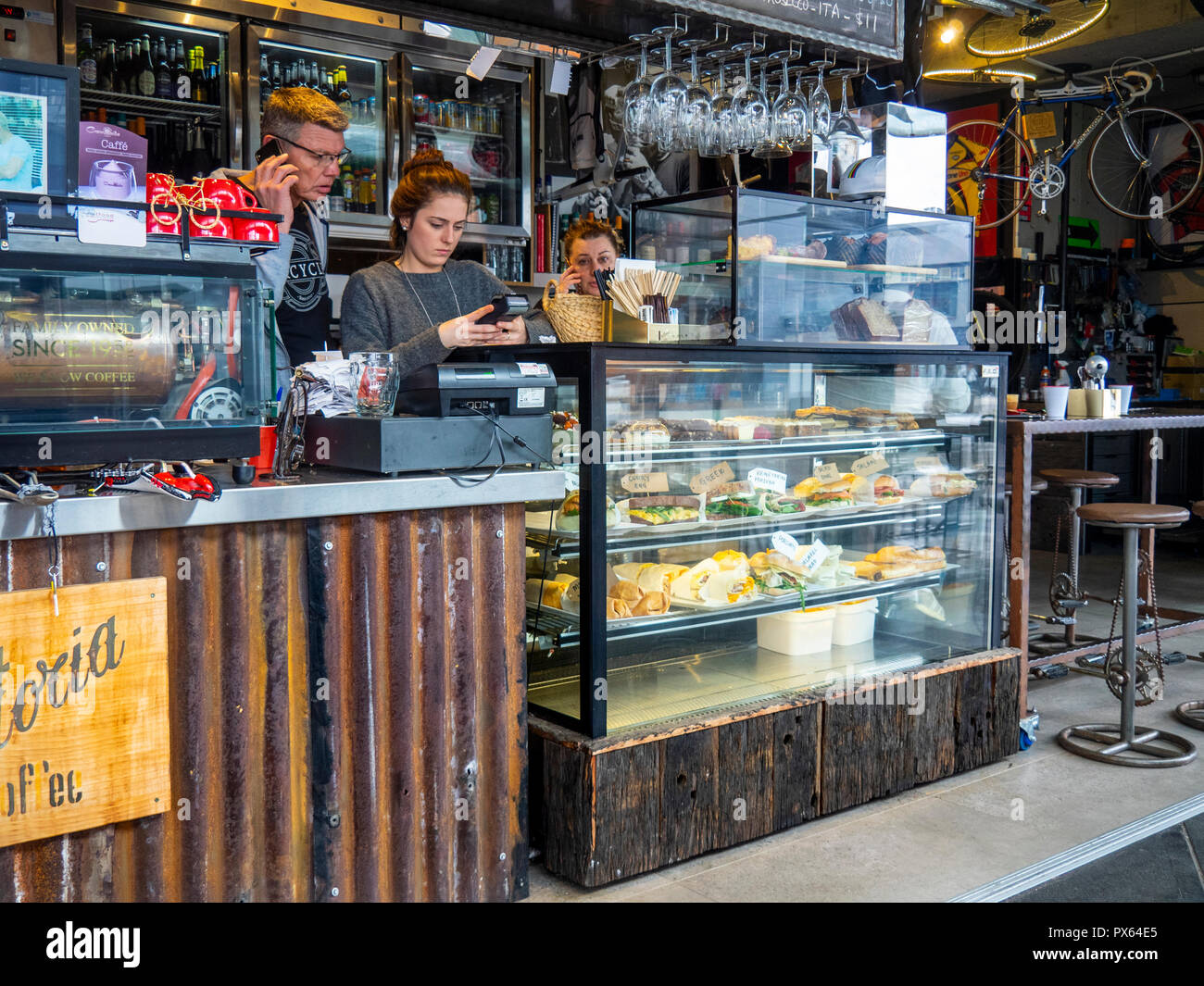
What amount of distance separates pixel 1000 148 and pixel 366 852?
843 centimetres

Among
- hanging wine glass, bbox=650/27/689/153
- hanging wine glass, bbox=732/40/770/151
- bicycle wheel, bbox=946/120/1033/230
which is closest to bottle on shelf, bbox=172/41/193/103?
hanging wine glass, bbox=650/27/689/153

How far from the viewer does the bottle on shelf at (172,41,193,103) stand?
4711 millimetres

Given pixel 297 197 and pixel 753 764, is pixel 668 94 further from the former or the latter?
pixel 753 764

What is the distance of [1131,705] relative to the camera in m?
3.89

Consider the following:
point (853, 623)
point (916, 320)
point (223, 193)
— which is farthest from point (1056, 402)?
point (223, 193)

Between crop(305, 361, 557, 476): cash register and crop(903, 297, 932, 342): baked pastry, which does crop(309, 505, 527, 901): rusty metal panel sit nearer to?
crop(305, 361, 557, 476): cash register

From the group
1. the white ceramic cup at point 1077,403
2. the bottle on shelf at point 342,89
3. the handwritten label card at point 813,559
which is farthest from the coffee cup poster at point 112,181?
the white ceramic cup at point 1077,403

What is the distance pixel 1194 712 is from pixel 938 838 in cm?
188

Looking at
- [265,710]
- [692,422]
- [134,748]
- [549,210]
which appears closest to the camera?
[134,748]

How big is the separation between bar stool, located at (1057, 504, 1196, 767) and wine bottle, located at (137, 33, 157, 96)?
420cm

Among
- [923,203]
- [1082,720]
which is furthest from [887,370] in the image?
[1082,720]

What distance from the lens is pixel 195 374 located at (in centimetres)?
209

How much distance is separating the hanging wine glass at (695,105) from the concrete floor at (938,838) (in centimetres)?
217
